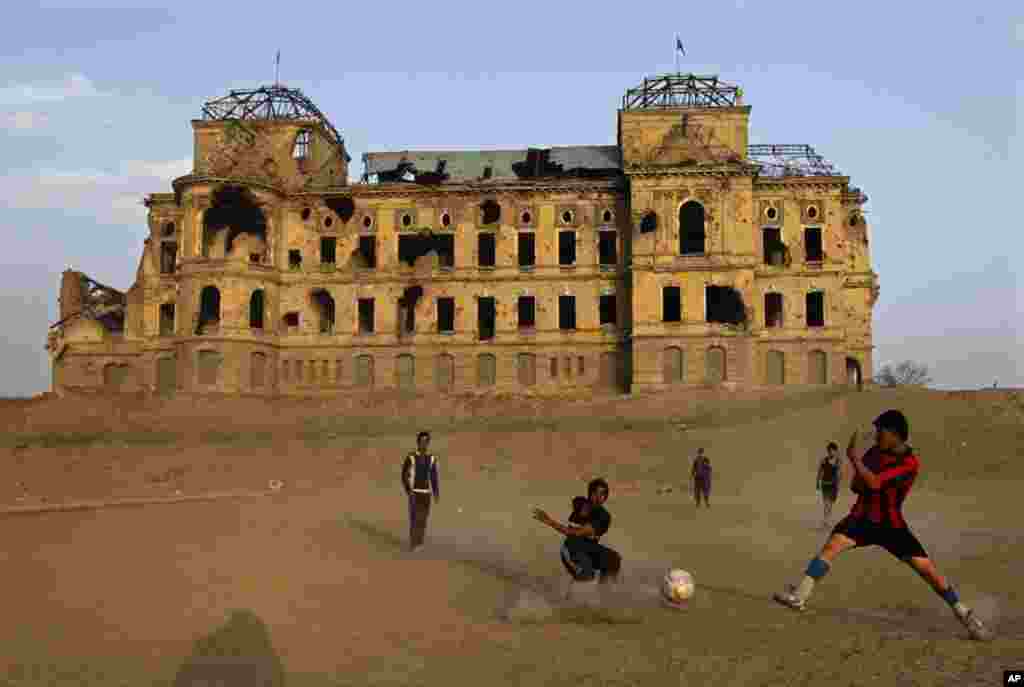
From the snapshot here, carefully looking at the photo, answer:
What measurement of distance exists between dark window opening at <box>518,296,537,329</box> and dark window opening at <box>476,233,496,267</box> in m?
2.63

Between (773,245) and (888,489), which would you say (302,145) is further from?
(888,489)

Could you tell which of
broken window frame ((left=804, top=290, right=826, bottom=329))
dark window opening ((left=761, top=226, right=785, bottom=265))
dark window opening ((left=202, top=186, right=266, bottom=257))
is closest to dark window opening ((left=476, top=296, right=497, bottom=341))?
dark window opening ((left=202, top=186, right=266, bottom=257))

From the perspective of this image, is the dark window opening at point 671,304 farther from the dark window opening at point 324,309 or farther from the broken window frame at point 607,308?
the dark window opening at point 324,309

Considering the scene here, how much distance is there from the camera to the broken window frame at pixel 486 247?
53031 millimetres

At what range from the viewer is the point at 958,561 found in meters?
14.5

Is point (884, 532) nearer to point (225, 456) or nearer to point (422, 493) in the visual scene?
point (422, 493)

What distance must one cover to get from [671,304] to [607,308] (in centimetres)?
356

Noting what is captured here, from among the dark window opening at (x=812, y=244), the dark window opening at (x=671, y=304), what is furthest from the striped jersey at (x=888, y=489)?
the dark window opening at (x=812, y=244)

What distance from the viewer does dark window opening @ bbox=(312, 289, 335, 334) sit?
53.8 m

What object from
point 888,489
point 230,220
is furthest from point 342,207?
point 888,489

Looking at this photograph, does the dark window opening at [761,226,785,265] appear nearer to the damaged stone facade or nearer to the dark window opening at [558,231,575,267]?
the damaged stone facade

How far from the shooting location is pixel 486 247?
53.6m

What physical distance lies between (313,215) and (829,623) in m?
47.4

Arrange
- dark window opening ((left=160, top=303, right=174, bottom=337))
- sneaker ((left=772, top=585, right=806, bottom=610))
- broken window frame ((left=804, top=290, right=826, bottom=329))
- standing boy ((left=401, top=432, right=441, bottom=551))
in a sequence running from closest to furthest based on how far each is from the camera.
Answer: sneaker ((left=772, top=585, right=806, bottom=610)) < standing boy ((left=401, top=432, right=441, bottom=551)) < broken window frame ((left=804, top=290, right=826, bottom=329)) < dark window opening ((left=160, top=303, right=174, bottom=337))
